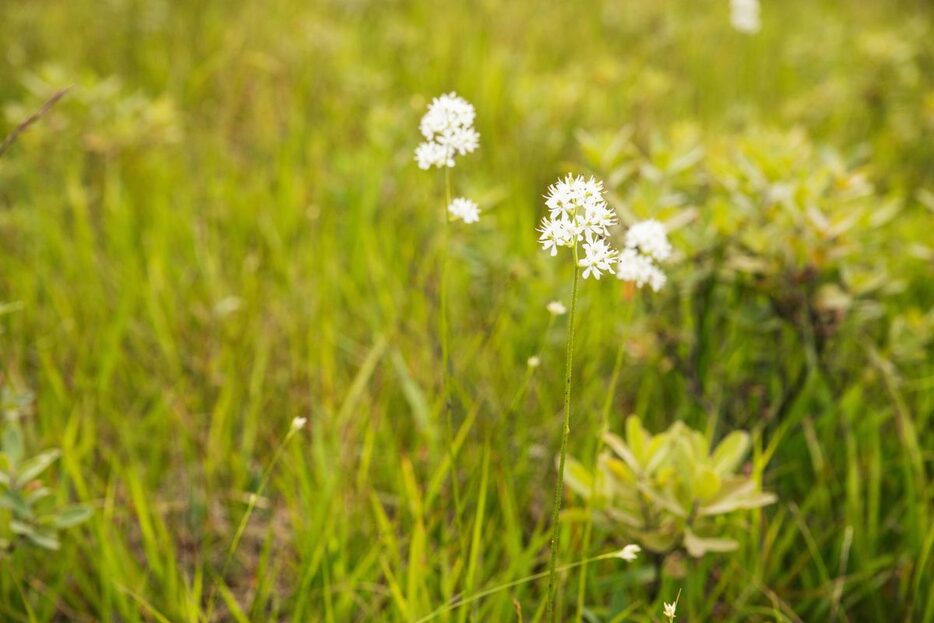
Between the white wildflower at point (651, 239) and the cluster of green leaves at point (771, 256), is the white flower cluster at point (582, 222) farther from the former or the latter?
the cluster of green leaves at point (771, 256)

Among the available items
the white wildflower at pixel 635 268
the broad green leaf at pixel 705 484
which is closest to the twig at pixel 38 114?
the white wildflower at pixel 635 268

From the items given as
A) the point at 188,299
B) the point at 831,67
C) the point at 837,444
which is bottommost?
the point at 837,444

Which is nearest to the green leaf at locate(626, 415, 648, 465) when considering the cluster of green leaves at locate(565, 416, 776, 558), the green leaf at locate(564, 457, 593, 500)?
the cluster of green leaves at locate(565, 416, 776, 558)

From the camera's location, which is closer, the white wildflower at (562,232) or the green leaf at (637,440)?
the white wildflower at (562,232)

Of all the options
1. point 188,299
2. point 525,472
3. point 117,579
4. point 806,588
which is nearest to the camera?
point 117,579

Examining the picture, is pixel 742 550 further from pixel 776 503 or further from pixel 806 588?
pixel 776 503

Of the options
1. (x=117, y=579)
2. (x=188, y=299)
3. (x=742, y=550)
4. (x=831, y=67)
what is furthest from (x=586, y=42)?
(x=117, y=579)

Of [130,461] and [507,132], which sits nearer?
[130,461]

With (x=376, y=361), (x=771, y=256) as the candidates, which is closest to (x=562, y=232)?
(x=771, y=256)
